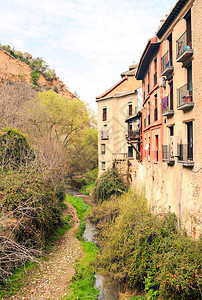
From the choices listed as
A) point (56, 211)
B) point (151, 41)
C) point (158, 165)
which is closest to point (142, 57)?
point (151, 41)

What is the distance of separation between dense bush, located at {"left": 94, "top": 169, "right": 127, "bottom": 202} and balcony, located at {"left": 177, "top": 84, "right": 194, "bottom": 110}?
42.4ft

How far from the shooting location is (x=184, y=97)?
10.8m

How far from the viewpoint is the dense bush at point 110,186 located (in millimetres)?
23070

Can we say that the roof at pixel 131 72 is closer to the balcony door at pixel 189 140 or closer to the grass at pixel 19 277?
the balcony door at pixel 189 140

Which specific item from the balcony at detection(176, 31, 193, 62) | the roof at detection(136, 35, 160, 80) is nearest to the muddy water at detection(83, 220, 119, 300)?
the balcony at detection(176, 31, 193, 62)

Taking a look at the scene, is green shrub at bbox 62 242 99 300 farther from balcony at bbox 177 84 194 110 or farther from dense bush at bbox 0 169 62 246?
balcony at bbox 177 84 194 110

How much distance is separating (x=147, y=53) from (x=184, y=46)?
642 centimetres

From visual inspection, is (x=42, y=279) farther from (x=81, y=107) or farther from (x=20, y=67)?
(x=20, y=67)

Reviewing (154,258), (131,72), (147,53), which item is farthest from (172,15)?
(131,72)

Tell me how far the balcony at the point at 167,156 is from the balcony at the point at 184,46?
16.1 ft

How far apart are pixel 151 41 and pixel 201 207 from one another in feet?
37.1

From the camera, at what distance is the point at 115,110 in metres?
30.7

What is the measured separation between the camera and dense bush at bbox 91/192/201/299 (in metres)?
8.05

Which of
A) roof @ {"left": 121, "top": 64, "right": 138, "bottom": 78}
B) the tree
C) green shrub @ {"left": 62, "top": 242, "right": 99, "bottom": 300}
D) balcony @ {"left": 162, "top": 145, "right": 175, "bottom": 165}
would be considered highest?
roof @ {"left": 121, "top": 64, "right": 138, "bottom": 78}
